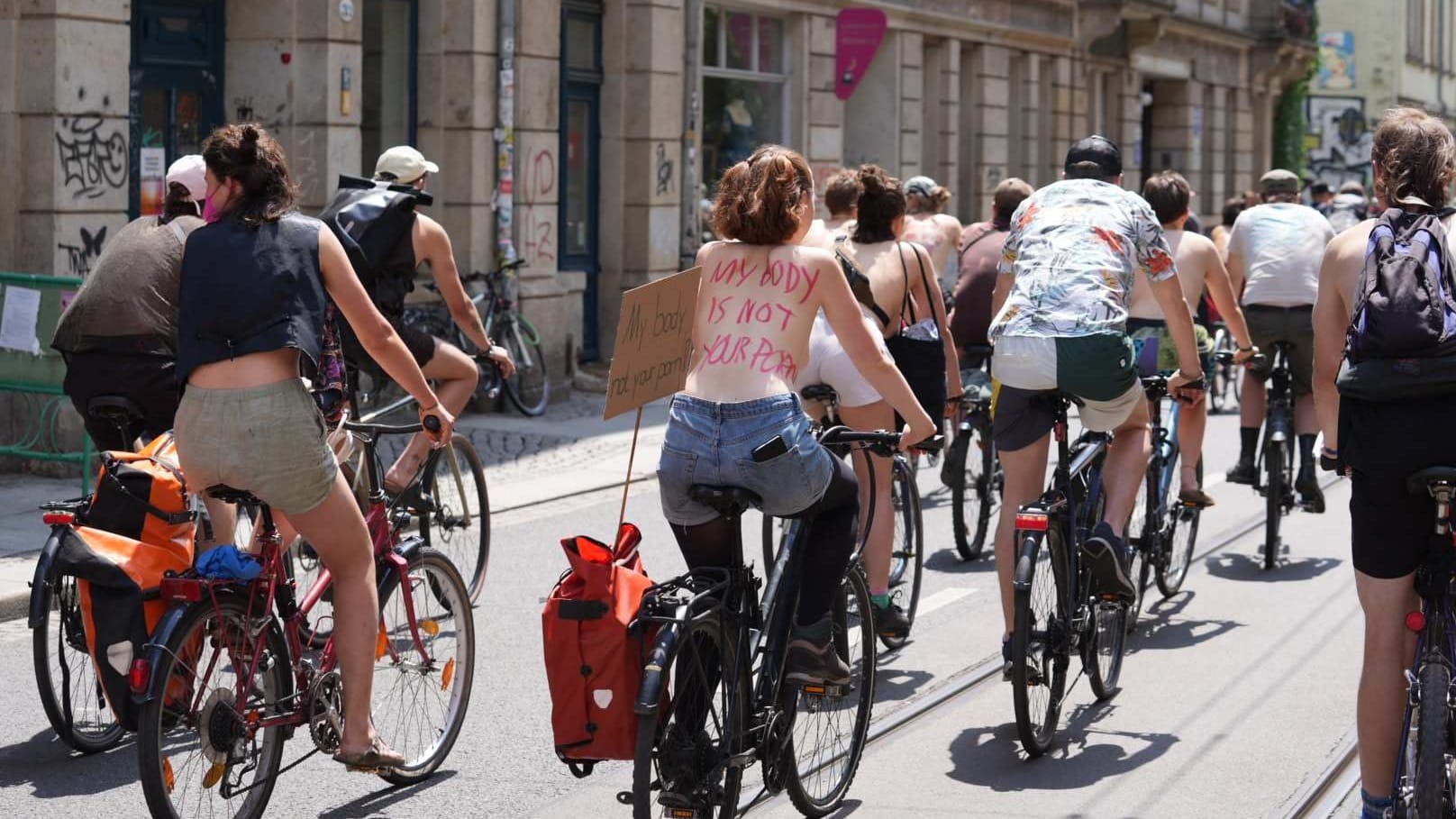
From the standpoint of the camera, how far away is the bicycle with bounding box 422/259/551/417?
647 inches

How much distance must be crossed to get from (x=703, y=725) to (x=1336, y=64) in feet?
183

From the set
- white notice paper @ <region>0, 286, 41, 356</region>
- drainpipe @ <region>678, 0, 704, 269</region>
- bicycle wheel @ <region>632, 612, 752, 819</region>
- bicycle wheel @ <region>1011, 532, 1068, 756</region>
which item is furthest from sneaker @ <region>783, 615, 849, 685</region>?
drainpipe @ <region>678, 0, 704, 269</region>

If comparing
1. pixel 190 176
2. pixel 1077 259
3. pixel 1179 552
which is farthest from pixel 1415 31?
pixel 190 176

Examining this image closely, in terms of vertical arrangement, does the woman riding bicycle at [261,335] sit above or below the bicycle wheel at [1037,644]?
above

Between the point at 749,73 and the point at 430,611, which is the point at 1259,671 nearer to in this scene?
the point at 430,611

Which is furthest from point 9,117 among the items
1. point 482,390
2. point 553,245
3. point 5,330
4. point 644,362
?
point 644,362

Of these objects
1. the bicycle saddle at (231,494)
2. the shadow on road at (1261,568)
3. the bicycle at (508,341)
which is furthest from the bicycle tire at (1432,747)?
the bicycle at (508,341)

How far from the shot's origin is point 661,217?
64.6ft

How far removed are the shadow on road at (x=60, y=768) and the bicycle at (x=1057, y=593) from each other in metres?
2.65

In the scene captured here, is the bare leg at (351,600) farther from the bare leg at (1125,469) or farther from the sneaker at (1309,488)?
the sneaker at (1309,488)

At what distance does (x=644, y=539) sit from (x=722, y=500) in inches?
224

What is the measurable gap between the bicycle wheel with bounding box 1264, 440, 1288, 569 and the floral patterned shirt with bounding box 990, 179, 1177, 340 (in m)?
3.35

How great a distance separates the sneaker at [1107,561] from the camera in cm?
671

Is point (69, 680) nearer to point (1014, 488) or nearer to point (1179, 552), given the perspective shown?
point (1014, 488)
